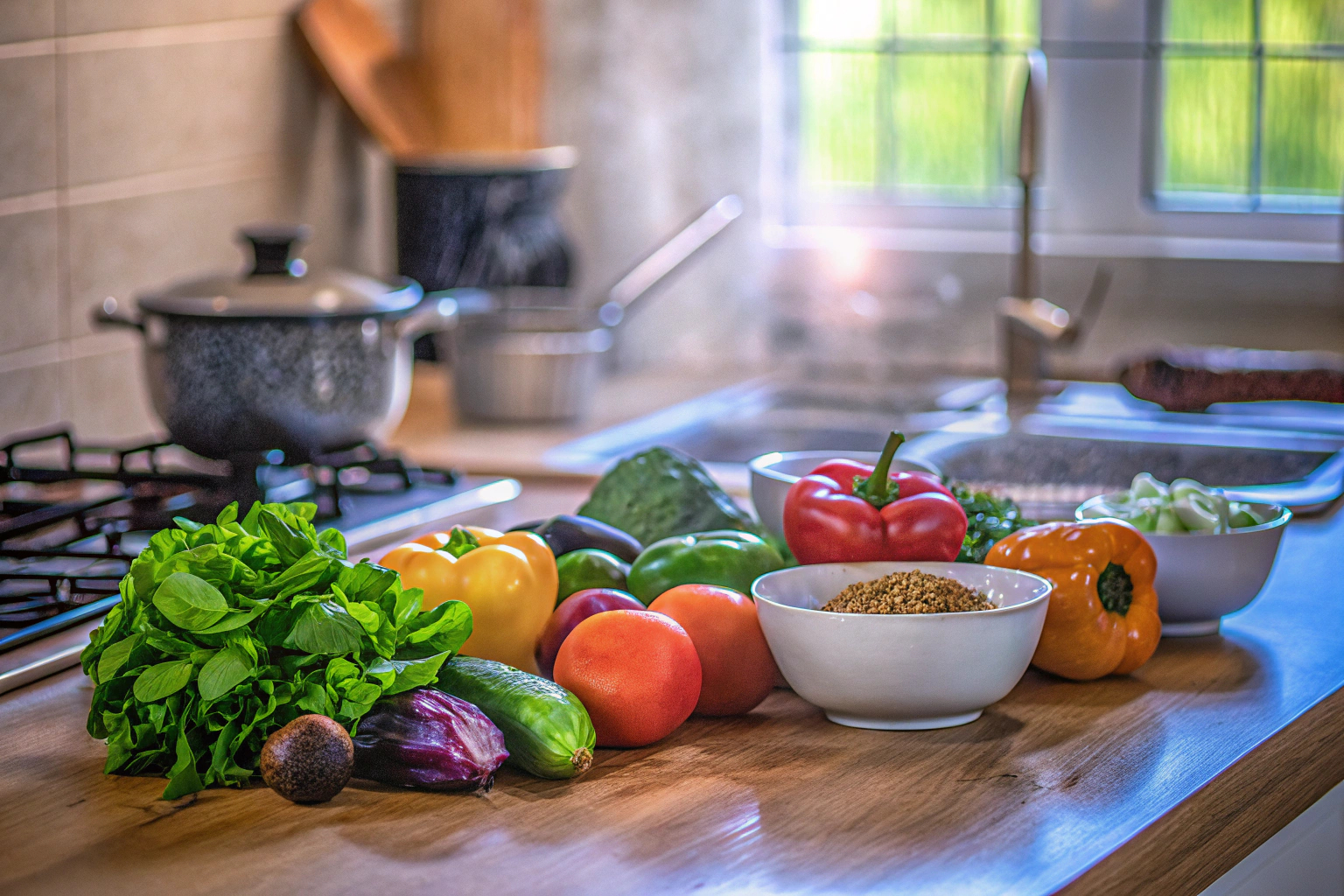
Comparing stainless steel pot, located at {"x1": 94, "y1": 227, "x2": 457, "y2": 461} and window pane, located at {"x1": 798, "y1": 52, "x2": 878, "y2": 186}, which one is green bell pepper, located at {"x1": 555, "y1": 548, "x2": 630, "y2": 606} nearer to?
stainless steel pot, located at {"x1": 94, "y1": 227, "x2": 457, "y2": 461}

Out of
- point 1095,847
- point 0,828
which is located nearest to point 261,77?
point 0,828

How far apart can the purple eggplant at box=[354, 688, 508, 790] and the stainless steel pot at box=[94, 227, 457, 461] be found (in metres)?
0.52

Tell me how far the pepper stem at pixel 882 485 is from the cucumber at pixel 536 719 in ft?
0.86

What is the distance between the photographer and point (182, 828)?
0.79 meters

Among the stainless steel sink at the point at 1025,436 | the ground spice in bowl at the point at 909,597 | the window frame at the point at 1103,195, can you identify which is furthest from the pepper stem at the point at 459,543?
the window frame at the point at 1103,195

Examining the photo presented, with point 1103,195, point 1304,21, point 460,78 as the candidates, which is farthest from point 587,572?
point 1304,21

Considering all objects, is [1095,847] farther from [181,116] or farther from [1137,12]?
[1137,12]

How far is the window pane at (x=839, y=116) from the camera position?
8.71 ft

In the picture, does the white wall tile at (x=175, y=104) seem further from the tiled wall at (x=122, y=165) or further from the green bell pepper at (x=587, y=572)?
the green bell pepper at (x=587, y=572)

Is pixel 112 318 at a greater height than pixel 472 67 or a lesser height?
lesser

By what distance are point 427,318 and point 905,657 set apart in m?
0.71

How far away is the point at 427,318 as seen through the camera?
1465 mm

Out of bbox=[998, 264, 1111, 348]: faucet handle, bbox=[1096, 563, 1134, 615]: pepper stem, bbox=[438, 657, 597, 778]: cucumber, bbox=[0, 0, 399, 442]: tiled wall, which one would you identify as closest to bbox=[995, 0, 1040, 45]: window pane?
bbox=[998, 264, 1111, 348]: faucet handle

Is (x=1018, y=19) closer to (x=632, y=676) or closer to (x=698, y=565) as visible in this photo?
(x=698, y=565)
